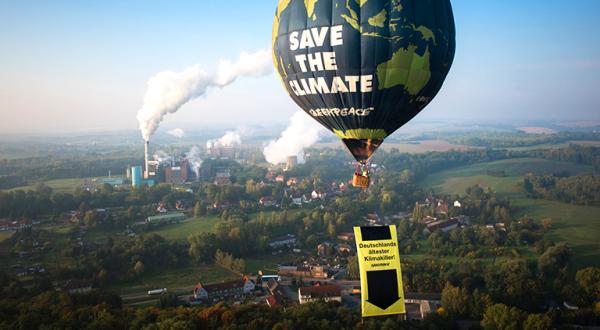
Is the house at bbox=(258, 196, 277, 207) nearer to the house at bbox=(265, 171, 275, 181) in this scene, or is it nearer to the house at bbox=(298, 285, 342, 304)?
the house at bbox=(265, 171, 275, 181)

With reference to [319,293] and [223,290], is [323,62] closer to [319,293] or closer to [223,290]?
[319,293]

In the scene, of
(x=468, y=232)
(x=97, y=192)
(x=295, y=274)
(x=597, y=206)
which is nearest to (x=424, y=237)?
(x=468, y=232)

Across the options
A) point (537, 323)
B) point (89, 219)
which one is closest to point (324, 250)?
point (537, 323)

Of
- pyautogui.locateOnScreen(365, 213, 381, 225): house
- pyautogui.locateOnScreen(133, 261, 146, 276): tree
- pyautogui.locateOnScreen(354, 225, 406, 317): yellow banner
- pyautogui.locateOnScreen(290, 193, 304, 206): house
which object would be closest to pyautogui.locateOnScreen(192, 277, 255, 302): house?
pyautogui.locateOnScreen(133, 261, 146, 276): tree

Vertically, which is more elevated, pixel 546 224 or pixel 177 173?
Answer: pixel 177 173

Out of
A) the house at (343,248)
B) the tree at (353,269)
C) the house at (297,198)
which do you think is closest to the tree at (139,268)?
the tree at (353,269)

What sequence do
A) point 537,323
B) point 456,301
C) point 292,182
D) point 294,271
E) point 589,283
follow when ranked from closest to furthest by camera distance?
point 537,323 < point 456,301 < point 589,283 < point 294,271 < point 292,182
